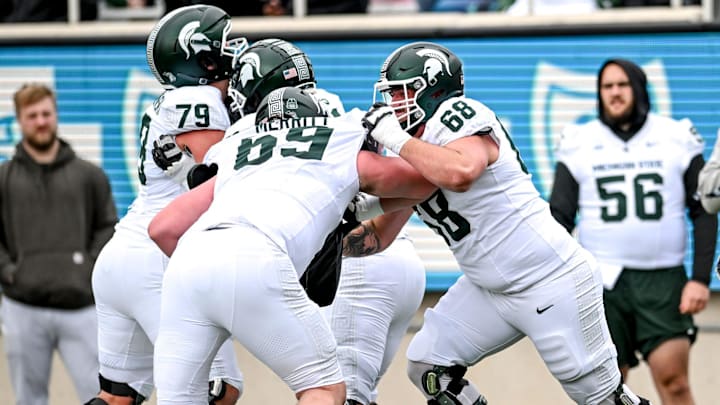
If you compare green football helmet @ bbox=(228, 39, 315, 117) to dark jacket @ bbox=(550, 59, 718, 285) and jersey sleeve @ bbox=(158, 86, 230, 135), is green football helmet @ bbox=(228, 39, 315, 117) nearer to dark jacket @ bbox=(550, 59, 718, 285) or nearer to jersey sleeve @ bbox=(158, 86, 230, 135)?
jersey sleeve @ bbox=(158, 86, 230, 135)

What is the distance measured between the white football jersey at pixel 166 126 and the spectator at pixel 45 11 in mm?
4027

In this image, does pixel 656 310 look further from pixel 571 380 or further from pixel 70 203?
pixel 70 203

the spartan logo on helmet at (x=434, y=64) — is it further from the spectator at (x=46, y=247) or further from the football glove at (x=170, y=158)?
the spectator at (x=46, y=247)

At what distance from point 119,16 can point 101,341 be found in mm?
4211

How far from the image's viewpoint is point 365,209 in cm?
607

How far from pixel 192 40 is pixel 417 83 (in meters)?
1.17

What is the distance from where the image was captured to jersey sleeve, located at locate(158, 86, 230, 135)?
6.43 m

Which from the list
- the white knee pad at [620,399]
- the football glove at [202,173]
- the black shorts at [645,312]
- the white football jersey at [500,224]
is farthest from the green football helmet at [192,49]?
the black shorts at [645,312]

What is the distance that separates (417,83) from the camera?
6.03 m

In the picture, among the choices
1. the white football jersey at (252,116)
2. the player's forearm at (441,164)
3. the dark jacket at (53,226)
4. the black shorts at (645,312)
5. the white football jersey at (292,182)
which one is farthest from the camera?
the dark jacket at (53,226)

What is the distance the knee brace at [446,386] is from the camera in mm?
6484

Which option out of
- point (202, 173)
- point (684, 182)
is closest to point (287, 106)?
point (202, 173)

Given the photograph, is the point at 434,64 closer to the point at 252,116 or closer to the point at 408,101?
the point at 408,101

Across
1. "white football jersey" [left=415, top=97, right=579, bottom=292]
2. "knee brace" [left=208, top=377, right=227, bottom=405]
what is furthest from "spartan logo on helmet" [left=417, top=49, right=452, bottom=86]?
"knee brace" [left=208, top=377, right=227, bottom=405]
